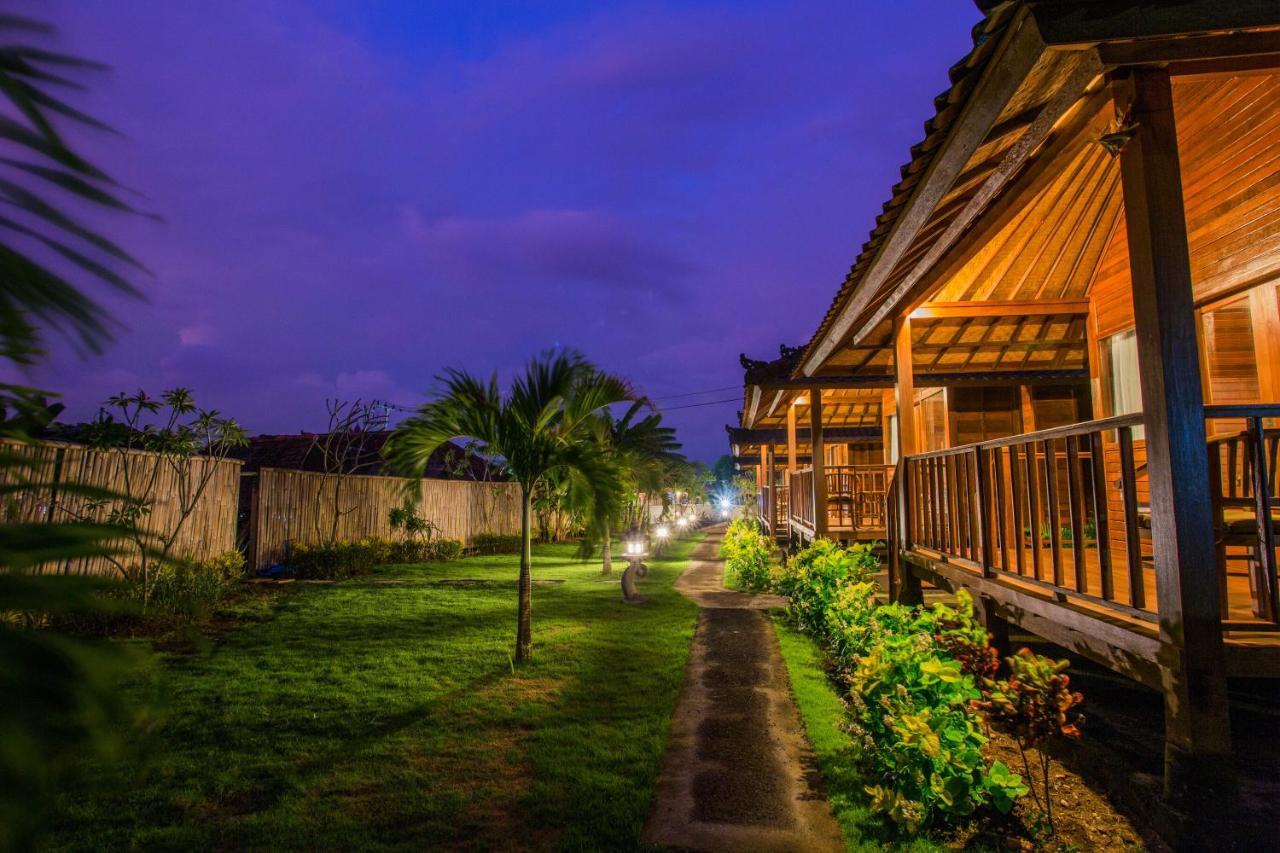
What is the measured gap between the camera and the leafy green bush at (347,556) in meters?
11.5

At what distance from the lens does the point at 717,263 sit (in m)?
185

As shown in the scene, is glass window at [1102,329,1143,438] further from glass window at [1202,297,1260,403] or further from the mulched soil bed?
the mulched soil bed

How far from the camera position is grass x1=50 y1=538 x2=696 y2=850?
2.99 m

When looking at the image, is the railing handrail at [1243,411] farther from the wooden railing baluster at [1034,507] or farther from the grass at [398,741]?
the grass at [398,741]

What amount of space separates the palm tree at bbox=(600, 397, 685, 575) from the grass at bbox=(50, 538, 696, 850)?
70.5 inches

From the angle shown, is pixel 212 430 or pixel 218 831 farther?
pixel 212 430

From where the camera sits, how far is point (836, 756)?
381cm

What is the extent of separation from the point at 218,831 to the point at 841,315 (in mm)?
5722

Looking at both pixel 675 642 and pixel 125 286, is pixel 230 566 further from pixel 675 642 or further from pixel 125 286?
pixel 125 286

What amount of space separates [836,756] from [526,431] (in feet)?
12.1

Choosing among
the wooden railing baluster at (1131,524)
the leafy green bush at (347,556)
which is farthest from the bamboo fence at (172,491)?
the wooden railing baluster at (1131,524)

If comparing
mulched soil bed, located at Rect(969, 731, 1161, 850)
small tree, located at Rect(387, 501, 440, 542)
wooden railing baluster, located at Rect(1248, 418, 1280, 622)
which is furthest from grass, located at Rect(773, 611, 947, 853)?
small tree, located at Rect(387, 501, 440, 542)

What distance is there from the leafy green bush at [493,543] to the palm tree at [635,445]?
9.90ft

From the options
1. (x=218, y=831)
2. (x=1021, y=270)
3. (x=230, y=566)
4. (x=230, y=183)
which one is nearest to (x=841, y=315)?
(x=1021, y=270)
